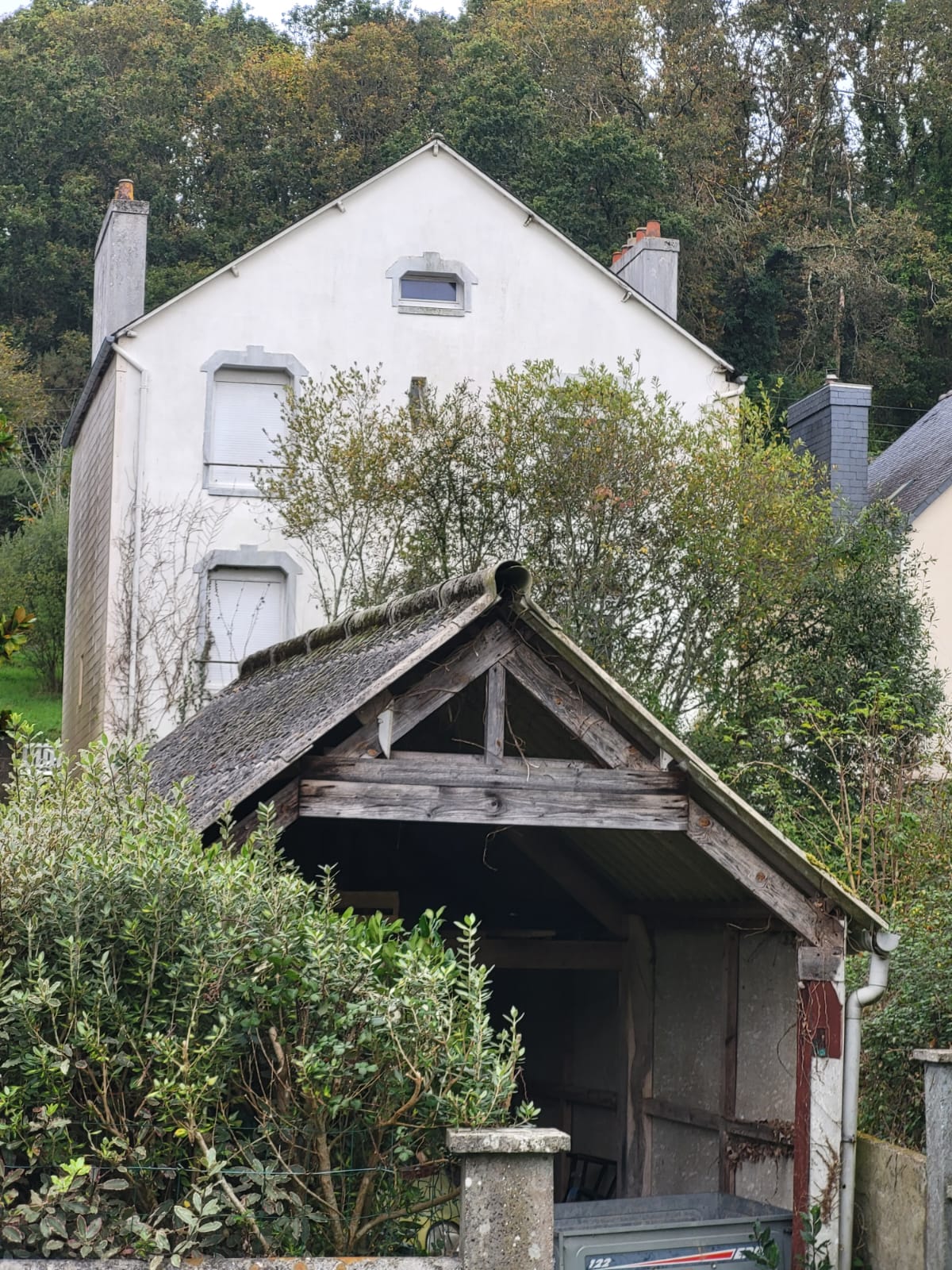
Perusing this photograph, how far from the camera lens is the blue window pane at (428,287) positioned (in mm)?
20359

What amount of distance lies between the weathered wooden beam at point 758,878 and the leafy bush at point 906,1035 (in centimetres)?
106

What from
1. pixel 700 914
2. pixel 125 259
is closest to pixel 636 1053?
pixel 700 914

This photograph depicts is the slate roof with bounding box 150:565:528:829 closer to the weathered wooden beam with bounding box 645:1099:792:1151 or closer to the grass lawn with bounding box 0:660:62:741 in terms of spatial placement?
the weathered wooden beam with bounding box 645:1099:792:1151

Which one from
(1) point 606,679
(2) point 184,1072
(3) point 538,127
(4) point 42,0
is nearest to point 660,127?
(3) point 538,127

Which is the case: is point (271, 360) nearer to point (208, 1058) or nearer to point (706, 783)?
point (706, 783)

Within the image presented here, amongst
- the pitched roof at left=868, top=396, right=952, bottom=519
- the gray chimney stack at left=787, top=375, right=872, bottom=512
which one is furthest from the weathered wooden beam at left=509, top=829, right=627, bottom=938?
the pitched roof at left=868, top=396, right=952, bottom=519

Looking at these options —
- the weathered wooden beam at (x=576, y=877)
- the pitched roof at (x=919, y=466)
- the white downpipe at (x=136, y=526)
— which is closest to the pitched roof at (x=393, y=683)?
the weathered wooden beam at (x=576, y=877)

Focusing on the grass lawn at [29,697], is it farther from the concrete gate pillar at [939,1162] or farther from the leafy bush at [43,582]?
the concrete gate pillar at [939,1162]

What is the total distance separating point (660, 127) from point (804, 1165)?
119 ft

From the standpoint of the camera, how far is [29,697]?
1249 inches

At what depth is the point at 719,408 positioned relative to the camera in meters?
20.2

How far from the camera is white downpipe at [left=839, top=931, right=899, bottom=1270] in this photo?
751 cm

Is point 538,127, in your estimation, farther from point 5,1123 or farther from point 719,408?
point 5,1123

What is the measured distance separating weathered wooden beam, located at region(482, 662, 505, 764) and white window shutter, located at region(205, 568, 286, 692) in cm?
1273
